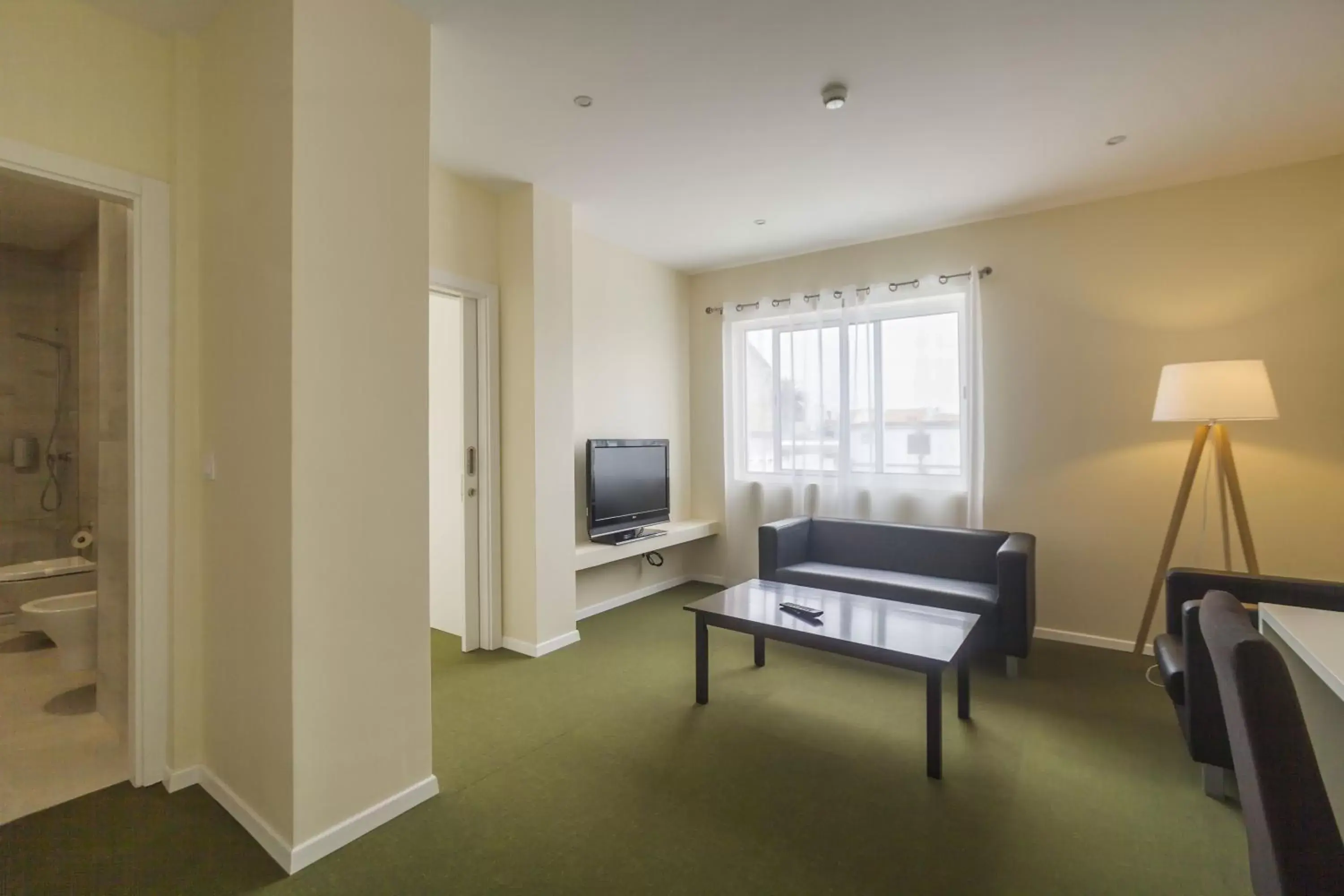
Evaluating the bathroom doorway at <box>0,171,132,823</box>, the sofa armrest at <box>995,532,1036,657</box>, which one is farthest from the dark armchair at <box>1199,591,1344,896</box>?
the bathroom doorway at <box>0,171,132,823</box>

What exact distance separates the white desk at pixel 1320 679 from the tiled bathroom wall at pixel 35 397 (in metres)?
6.35

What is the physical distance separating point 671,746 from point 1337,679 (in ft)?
6.52

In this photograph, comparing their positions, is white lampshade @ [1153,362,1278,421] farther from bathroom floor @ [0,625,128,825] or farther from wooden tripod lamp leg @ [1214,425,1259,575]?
bathroom floor @ [0,625,128,825]

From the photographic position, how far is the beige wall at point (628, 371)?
4.19 m

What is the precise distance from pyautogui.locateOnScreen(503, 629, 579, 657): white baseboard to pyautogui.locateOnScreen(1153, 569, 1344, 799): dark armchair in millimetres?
2881

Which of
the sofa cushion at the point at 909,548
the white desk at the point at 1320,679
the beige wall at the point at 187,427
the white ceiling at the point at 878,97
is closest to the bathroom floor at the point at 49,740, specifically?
the beige wall at the point at 187,427

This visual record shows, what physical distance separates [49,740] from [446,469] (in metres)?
2.11

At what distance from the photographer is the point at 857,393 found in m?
4.32

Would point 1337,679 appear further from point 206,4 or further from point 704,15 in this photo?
point 206,4

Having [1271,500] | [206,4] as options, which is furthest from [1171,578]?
[206,4]

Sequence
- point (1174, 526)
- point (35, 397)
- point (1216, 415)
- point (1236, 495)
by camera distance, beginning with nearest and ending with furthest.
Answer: point (1216, 415) < point (1236, 495) < point (1174, 526) < point (35, 397)

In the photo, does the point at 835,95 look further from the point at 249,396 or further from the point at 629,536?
the point at 629,536

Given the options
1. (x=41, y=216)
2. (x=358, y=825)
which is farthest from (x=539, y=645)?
(x=41, y=216)

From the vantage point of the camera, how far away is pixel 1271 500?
10.3ft
